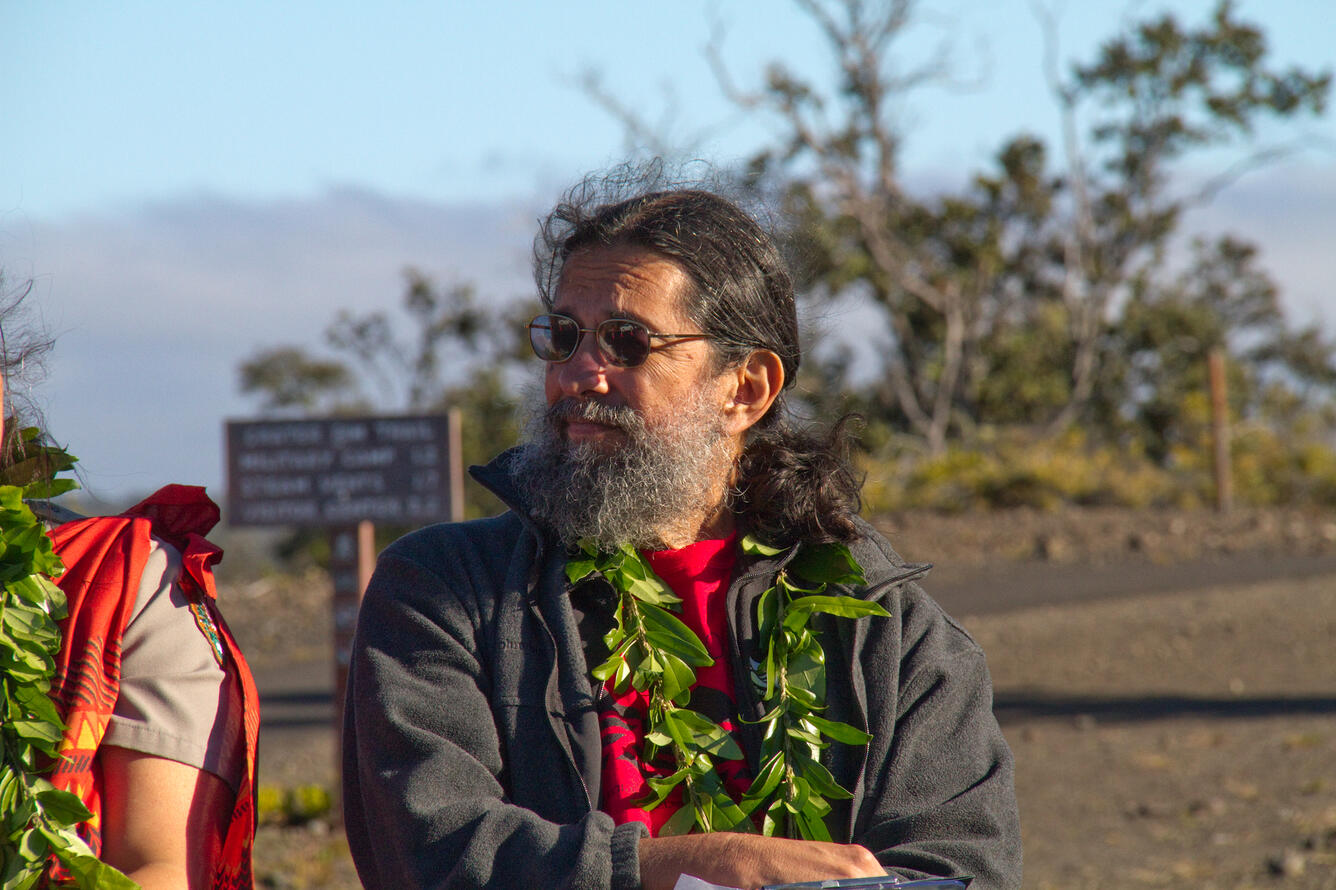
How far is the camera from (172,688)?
202 cm

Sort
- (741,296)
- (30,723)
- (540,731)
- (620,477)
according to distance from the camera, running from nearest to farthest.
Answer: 1. (30,723)
2. (540,731)
3. (620,477)
4. (741,296)

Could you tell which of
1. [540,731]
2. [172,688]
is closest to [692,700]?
[540,731]

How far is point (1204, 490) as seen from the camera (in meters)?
16.3

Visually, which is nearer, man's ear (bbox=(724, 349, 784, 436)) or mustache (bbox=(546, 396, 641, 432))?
mustache (bbox=(546, 396, 641, 432))

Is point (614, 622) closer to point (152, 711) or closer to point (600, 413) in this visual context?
point (600, 413)

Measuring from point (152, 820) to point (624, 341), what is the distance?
1.12 metres

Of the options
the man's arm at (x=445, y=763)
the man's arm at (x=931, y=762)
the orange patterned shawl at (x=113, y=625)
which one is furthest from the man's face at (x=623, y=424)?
the orange patterned shawl at (x=113, y=625)

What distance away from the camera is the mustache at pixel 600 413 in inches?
99.3

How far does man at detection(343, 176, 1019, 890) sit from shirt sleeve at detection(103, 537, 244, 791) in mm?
242

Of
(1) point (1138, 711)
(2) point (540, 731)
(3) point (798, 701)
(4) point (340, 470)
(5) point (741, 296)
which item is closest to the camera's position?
(2) point (540, 731)

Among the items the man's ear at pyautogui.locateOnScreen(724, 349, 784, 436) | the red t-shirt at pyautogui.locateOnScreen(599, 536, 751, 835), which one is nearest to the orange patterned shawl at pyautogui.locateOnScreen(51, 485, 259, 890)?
the red t-shirt at pyautogui.locateOnScreen(599, 536, 751, 835)

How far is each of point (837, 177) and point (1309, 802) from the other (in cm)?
1477

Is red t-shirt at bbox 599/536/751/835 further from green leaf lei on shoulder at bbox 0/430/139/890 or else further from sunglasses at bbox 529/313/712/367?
green leaf lei on shoulder at bbox 0/430/139/890

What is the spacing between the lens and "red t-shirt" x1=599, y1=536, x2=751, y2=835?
2.31 metres
